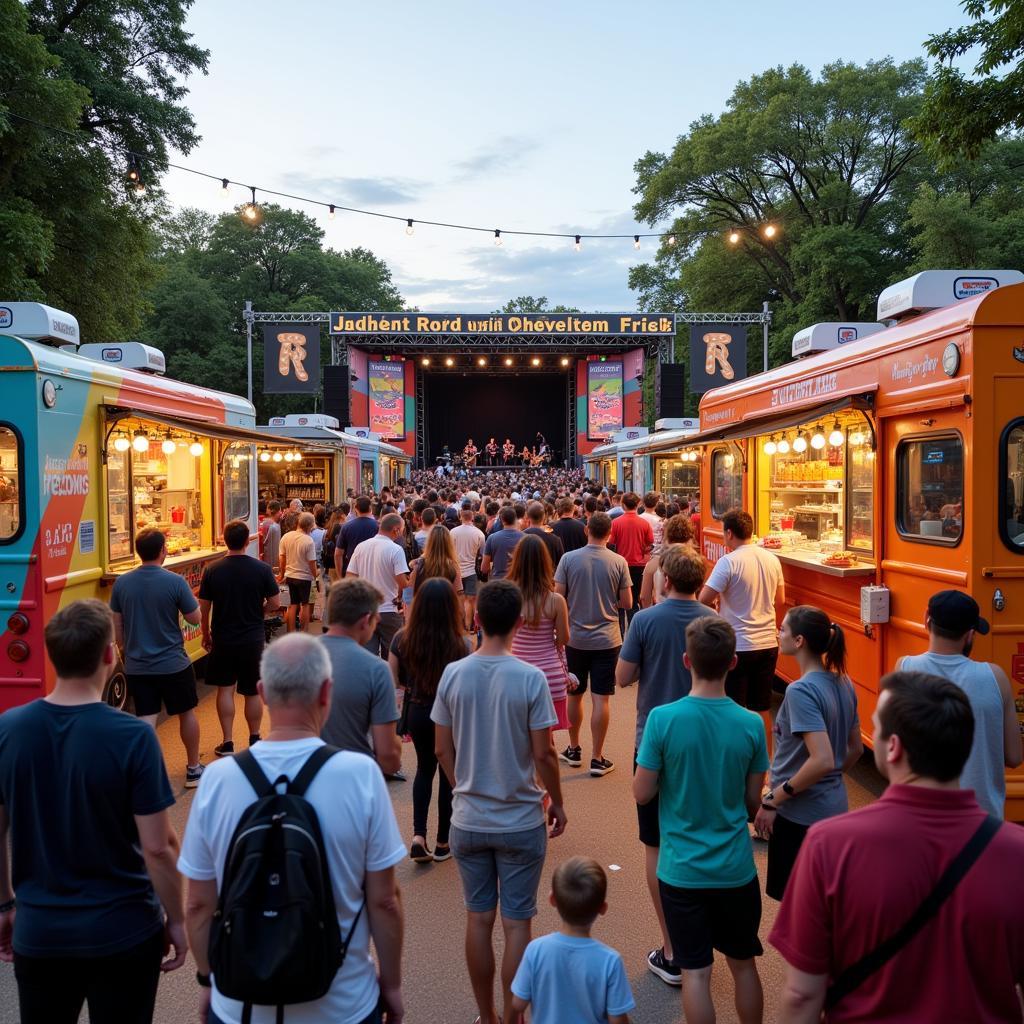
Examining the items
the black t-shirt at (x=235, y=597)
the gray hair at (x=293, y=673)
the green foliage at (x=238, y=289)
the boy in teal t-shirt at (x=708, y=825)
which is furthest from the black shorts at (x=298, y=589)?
the green foliage at (x=238, y=289)

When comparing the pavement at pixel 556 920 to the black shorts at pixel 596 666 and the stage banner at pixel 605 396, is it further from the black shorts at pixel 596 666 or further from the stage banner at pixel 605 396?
the stage banner at pixel 605 396

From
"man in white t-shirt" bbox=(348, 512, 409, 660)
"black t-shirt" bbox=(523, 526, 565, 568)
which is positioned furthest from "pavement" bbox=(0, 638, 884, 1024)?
"black t-shirt" bbox=(523, 526, 565, 568)

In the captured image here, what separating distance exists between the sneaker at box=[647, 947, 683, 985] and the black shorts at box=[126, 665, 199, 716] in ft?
12.0

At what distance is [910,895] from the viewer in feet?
5.92

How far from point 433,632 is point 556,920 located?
1.56 m

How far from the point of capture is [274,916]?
1.94m

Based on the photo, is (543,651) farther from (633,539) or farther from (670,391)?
(670,391)

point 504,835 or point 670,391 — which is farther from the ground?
point 670,391

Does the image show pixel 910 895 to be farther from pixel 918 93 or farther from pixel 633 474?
pixel 918 93

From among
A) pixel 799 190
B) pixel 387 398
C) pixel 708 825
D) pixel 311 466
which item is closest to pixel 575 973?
pixel 708 825

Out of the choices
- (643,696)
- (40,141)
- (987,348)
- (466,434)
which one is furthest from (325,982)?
(466,434)

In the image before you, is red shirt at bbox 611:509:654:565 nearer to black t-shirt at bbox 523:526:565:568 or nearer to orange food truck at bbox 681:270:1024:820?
black t-shirt at bbox 523:526:565:568

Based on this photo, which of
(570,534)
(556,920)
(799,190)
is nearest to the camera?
(556,920)

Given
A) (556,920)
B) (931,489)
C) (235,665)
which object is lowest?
(556,920)
